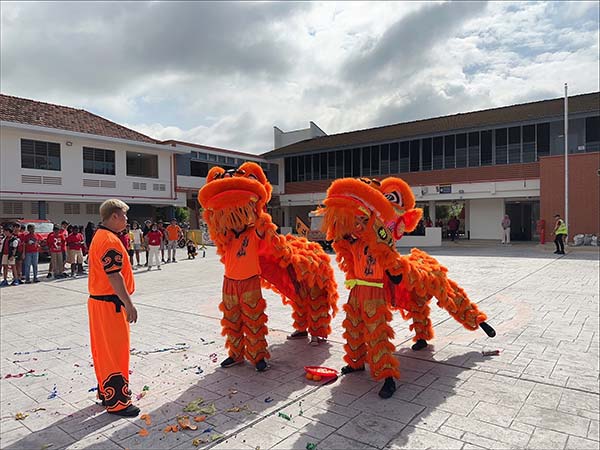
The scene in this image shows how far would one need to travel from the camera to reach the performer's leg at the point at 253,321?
446cm

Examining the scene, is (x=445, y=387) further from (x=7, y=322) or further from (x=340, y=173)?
(x=340, y=173)

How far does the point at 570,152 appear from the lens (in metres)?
23.2

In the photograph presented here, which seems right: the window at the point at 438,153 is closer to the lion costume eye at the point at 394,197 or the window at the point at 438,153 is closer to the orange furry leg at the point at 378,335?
the lion costume eye at the point at 394,197

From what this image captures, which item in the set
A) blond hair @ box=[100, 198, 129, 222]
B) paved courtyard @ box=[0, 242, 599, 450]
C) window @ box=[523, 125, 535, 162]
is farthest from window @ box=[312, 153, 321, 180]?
blond hair @ box=[100, 198, 129, 222]

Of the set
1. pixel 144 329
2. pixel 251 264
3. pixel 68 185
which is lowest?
pixel 144 329

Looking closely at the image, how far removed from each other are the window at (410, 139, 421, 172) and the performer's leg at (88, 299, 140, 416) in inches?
1066

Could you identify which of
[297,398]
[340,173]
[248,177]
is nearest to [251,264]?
[248,177]

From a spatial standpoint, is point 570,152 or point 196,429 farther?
point 570,152

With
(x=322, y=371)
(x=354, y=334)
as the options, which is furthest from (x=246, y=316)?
(x=354, y=334)

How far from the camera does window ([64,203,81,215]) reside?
23.8 metres

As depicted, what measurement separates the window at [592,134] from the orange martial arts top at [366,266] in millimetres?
24433

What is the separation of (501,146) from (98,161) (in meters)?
23.5

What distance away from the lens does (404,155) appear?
29.0 m

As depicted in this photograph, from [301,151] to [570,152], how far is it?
17512 mm
